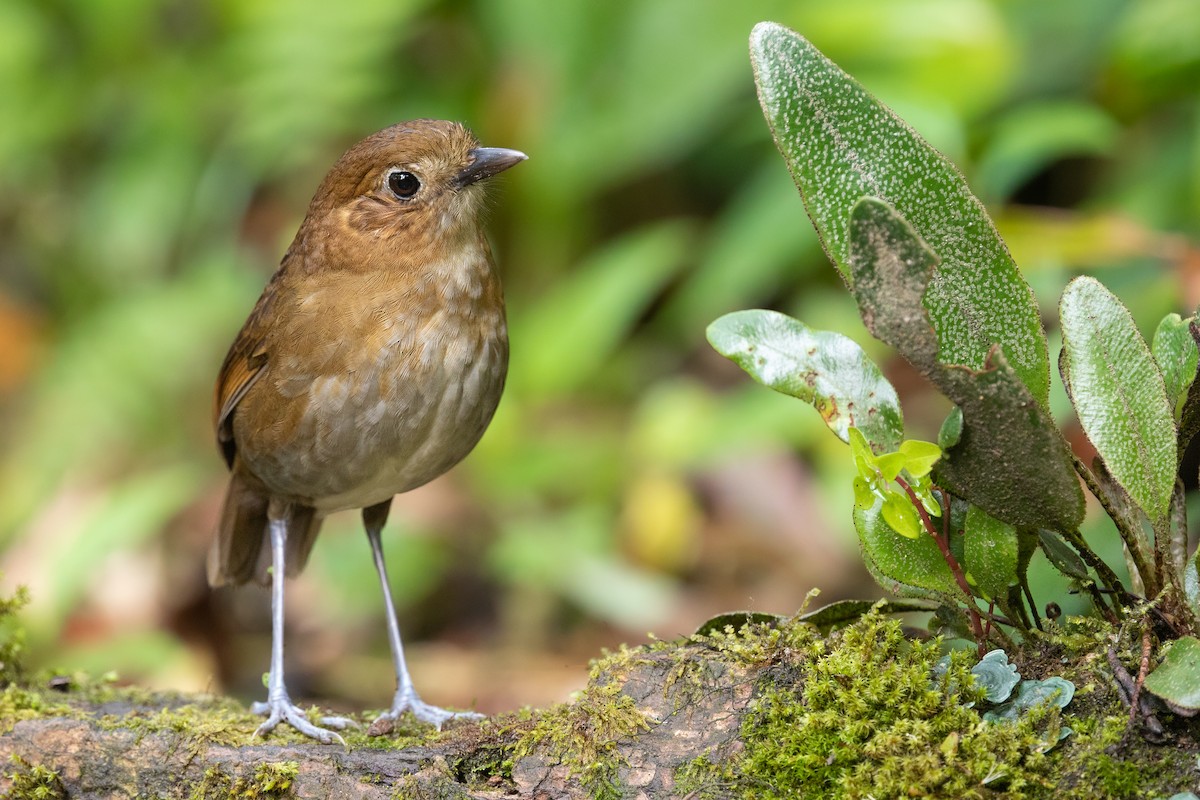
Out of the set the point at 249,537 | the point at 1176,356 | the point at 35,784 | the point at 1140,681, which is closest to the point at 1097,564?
the point at 1140,681

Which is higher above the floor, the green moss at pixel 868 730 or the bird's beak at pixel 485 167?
the bird's beak at pixel 485 167

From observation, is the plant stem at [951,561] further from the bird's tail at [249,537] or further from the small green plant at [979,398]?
the bird's tail at [249,537]

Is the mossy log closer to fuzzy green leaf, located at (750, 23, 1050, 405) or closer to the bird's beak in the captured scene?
fuzzy green leaf, located at (750, 23, 1050, 405)

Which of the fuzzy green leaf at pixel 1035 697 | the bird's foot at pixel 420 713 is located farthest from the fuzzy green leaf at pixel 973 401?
the bird's foot at pixel 420 713

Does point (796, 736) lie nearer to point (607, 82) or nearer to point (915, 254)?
point (915, 254)

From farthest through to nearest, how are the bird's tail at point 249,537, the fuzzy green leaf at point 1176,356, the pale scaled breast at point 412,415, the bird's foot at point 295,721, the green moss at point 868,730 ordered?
the bird's tail at point 249,537
the pale scaled breast at point 412,415
the bird's foot at point 295,721
the fuzzy green leaf at point 1176,356
the green moss at point 868,730
